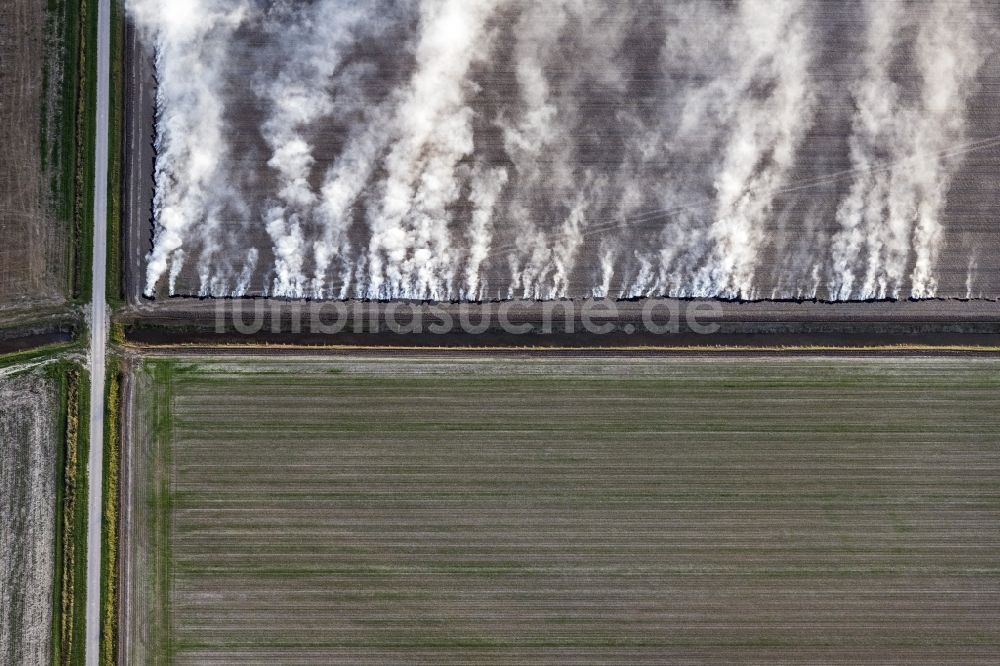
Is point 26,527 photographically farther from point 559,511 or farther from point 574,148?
point 574,148

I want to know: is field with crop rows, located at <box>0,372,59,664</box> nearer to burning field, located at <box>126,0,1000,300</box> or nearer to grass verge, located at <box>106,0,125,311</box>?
grass verge, located at <box>106,0,125,311</box>

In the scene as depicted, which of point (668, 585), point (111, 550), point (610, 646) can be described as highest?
point (111, 550)

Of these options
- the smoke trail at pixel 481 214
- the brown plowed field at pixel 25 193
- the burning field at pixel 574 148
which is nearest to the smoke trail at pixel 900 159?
the burning field at pixel 574 148

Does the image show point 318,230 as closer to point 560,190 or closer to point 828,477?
point 560,190

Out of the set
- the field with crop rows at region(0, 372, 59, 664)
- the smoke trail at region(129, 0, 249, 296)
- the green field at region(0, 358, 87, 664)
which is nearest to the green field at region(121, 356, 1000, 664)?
the green field at region(0, 358, 87, 664)

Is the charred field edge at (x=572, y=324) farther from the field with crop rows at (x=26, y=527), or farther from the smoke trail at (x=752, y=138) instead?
the field with crop rows at (x=26, y=527)

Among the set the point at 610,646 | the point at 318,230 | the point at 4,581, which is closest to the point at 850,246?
the point at 610,646
